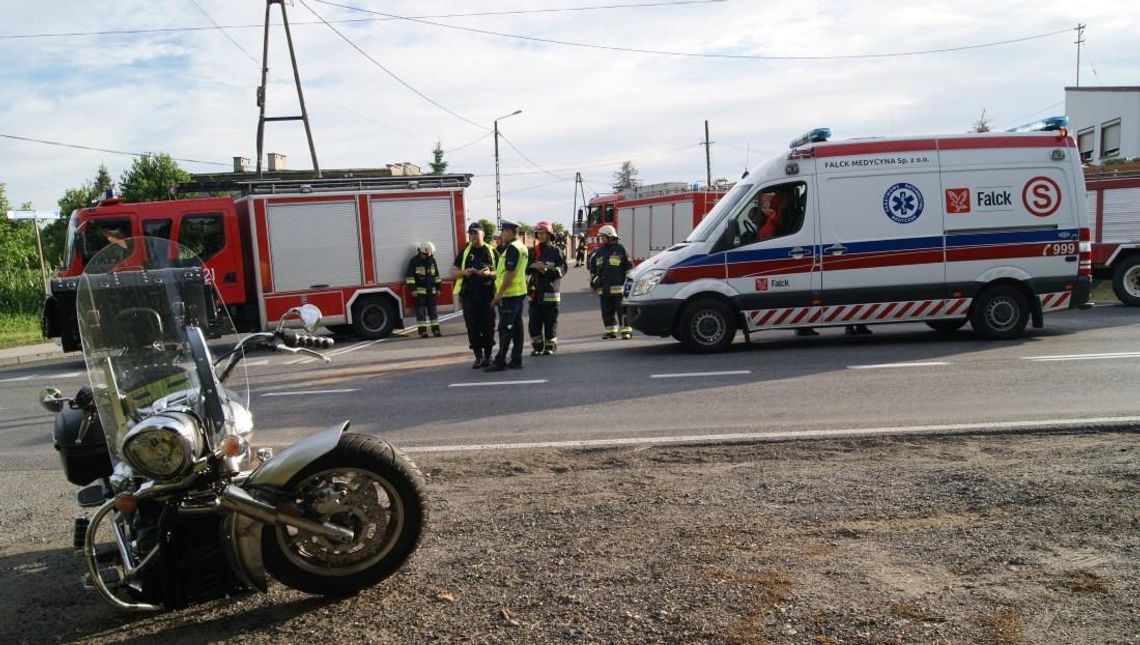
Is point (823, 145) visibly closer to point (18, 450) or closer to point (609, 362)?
point (609, 362)

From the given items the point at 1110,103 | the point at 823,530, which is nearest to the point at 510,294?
the point at 823,530

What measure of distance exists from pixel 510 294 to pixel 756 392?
3501mm

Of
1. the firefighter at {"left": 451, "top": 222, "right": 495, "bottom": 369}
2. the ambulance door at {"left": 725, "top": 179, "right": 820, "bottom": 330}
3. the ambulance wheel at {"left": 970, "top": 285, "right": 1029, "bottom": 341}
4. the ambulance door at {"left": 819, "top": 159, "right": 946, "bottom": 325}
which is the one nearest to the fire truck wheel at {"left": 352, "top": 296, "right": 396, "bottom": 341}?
the firefighter at {"left": 451, "top": 222, "right": 495, "bottom": 369}

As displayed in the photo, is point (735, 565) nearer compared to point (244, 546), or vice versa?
point (244, 546)

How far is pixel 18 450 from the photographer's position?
7621mm

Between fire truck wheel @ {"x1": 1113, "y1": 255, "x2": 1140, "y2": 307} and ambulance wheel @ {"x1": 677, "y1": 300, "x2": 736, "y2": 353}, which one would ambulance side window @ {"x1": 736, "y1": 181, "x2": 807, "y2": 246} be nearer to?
ambulance wheel @ {"x1": 677, "y1": 300, "x2": 736, "y2": 353}

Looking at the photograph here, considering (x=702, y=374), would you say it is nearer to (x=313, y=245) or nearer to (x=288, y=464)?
(x=288, y=464)

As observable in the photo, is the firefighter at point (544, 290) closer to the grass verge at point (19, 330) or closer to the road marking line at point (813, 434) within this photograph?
Result: the road marking line at point (813, 434)

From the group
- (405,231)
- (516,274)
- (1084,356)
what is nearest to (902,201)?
(1084,356)

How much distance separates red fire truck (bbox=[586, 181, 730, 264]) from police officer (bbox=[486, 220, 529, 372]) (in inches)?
523

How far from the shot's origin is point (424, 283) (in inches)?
630

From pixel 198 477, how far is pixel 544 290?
28.5ft

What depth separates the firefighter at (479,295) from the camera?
10953 millimetres

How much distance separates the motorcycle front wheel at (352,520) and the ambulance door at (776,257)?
830 centimetres
